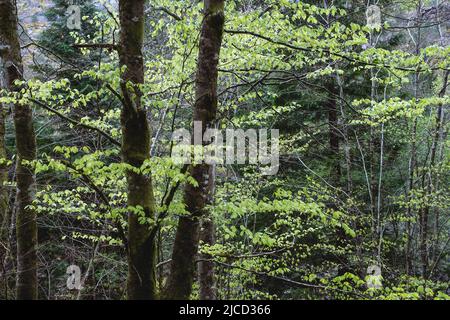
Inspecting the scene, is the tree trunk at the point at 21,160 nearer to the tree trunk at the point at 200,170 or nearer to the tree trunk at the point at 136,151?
the tree trunk at the point at 136,151

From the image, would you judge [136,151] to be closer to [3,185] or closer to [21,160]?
[21,160]

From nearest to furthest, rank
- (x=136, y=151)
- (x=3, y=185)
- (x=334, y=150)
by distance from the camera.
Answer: (x=136, y=151), (x=3, y=185), (x=334, y=150)

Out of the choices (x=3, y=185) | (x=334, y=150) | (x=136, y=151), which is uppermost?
(x=334, y=150)

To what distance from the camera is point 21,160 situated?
4.98 m

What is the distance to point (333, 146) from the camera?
1066 cm

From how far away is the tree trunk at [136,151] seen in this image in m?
3.44

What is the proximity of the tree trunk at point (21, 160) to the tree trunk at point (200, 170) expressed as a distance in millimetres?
2573

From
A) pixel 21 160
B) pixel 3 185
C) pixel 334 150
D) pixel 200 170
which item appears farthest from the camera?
pixel 334 150

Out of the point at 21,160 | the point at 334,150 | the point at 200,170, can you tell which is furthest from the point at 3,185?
the point at 334,150

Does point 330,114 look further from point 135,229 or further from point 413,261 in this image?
point 135,229

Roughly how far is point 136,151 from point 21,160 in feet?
8.08

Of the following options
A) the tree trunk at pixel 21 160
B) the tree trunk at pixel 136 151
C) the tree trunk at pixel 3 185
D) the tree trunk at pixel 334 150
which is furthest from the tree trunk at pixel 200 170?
the tree trunk at pixel 334 150

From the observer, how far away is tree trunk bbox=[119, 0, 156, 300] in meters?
3.44

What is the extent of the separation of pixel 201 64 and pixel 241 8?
7761mm
